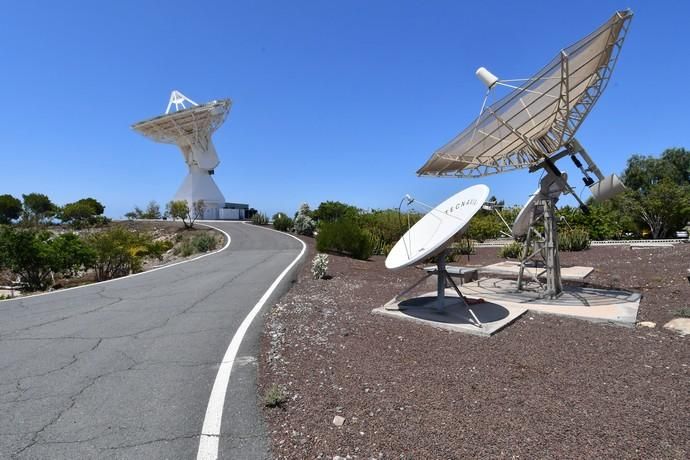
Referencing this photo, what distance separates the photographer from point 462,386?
13.1 feet

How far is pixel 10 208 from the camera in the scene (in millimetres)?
62125

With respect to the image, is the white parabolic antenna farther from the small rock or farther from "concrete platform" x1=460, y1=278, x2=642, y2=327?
Answer: the small rock

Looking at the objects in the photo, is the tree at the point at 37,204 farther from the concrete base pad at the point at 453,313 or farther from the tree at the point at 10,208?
the concrete base pad at the point at 453,313

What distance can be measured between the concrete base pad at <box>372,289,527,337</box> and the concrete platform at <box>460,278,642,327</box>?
0.57 m

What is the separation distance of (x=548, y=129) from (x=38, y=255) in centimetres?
1684

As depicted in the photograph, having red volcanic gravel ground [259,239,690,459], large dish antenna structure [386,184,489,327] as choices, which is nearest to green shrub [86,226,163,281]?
red volcanic gravel ground [259,239,690,459]

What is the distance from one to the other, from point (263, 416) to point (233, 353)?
186 cm

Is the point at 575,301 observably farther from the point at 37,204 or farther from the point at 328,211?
the point at 37,204

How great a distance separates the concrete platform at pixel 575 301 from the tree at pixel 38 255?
46.9 ft

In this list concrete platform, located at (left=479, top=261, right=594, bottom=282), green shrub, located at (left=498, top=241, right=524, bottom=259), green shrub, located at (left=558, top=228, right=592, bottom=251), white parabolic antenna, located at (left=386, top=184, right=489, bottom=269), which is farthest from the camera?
green shrub, located at (left=558, top=228, right=592, bottom=251)

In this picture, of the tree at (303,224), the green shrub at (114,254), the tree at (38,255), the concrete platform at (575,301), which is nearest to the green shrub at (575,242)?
the concrete platform at (575,301)

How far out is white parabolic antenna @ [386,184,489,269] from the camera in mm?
6336

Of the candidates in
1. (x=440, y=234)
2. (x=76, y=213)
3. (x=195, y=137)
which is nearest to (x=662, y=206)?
(x=440, y=234)

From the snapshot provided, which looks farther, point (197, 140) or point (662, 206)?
point (197, 140)
